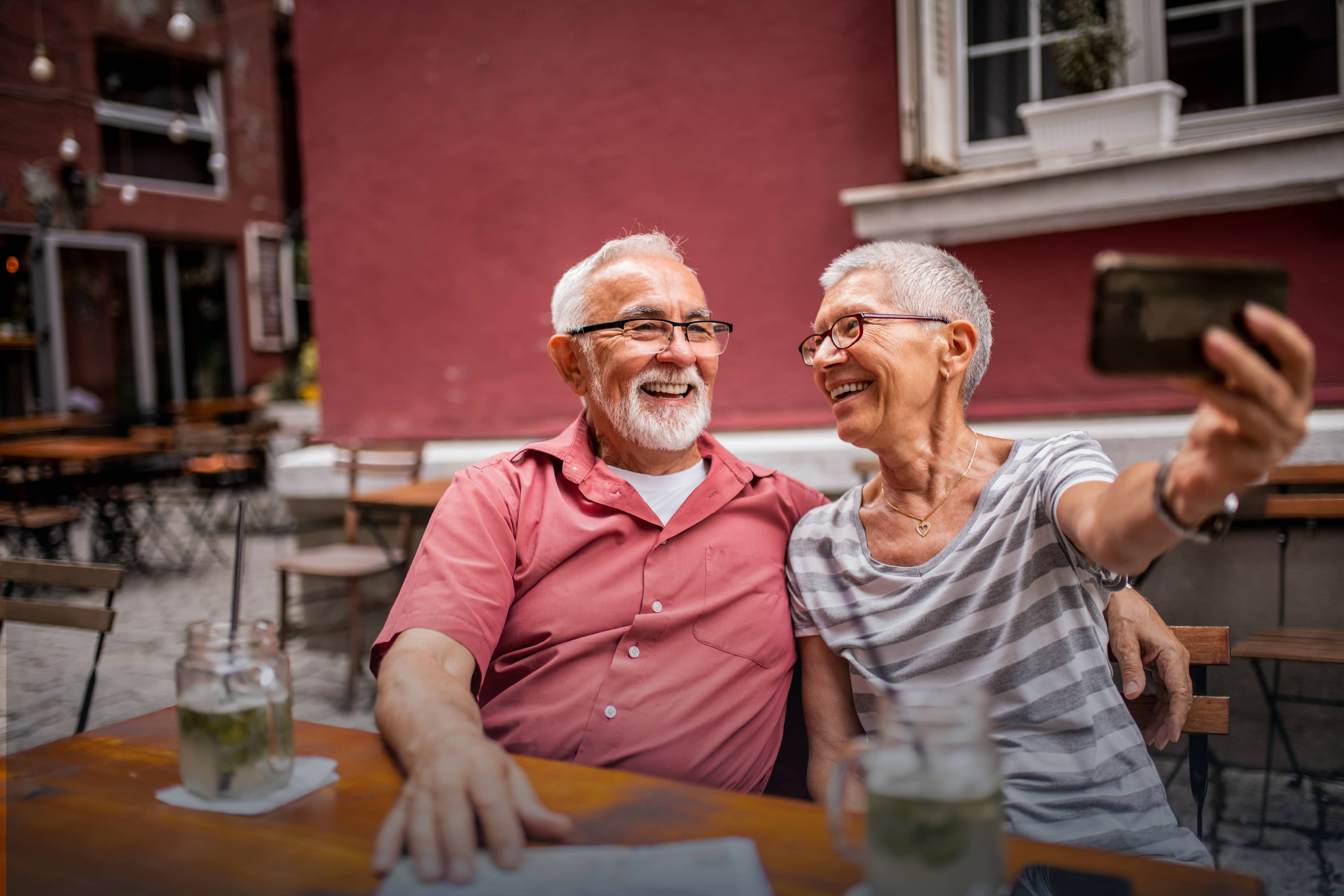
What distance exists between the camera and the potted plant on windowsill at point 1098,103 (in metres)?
3.47

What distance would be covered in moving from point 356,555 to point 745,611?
120 inches

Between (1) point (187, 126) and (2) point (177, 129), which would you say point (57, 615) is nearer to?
(2) point (177, 129)

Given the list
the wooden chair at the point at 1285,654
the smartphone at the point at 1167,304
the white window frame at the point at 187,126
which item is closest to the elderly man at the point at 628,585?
the smartphone at the point at 1167,304

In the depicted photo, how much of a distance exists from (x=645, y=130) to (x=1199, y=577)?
304 centimetres

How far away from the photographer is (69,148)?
10.2 meters

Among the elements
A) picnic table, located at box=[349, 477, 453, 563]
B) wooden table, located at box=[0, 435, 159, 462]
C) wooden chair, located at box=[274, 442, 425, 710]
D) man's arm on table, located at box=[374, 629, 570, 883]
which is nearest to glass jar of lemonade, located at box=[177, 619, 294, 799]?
man's arm on table, located at box=[374, 629, 570, 883]

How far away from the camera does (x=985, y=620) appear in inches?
63.4

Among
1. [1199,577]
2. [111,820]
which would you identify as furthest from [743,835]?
→ [1199,577]

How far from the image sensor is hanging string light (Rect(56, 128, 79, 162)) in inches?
401

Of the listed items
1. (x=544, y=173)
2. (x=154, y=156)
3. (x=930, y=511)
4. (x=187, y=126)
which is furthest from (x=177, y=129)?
(x=930, y=511)

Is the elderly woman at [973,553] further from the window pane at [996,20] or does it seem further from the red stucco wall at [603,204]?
the window pane at [996,20]

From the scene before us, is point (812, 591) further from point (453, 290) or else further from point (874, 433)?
point (453, 290)

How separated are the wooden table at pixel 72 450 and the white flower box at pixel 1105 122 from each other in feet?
20.0

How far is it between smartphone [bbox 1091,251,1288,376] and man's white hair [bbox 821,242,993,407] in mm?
901
